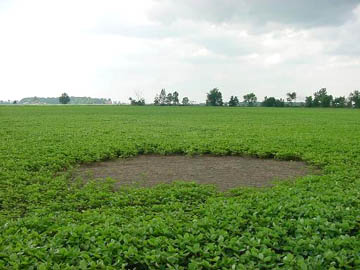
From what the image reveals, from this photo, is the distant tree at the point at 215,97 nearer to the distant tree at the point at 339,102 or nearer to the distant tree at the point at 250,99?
the distant tree at the point at 250,99

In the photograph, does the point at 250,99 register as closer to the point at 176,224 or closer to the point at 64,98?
the point at 64,98

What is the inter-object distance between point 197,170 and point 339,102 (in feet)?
322

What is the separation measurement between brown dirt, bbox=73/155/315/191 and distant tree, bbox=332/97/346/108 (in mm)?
94686

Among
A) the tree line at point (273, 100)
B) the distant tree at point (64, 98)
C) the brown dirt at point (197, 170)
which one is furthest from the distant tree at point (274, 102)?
the brown dirt at point (197, 170)

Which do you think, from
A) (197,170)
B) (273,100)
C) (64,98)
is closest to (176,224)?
(197,170)

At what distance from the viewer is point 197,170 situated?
9.92 meters

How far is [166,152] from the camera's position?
1276cm

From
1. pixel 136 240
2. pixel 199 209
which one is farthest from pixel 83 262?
pixel 199 209

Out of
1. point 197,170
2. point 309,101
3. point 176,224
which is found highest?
point 309,101

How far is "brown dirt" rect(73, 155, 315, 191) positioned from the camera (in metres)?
8.72

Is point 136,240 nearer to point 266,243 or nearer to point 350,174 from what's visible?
point 266,243

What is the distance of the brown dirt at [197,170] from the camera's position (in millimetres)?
8719

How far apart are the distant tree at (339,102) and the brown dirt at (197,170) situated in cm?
9469

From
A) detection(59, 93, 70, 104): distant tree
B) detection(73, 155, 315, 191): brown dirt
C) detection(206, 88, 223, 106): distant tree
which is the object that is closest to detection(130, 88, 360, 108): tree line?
detection(206, 88, 223, 106): distant tree
